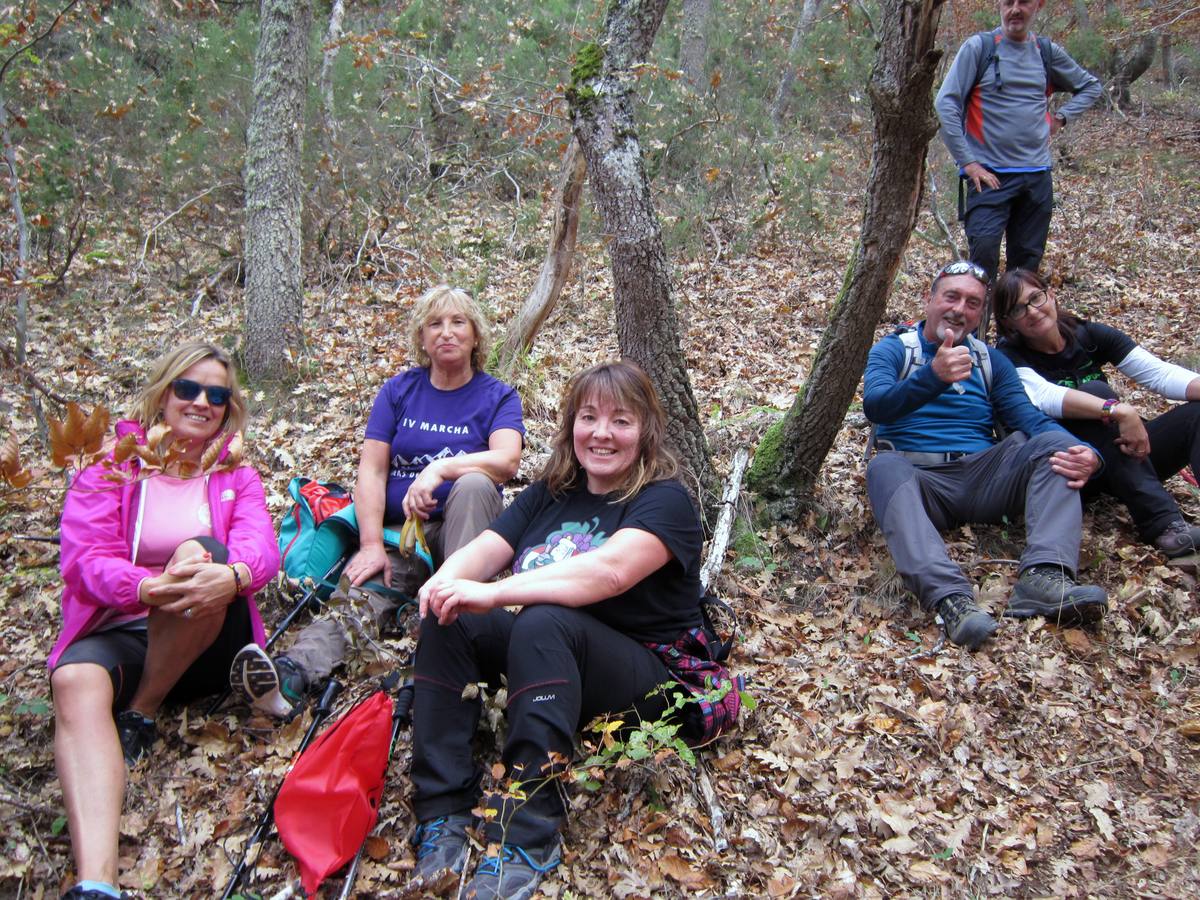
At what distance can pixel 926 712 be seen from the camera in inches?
131

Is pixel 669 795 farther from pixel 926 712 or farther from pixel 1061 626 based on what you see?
pixel 1061 626

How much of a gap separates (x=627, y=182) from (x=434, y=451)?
1717 mm

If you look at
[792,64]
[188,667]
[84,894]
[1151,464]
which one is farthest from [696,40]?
[84,894]

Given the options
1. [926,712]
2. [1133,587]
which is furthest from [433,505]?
[1133,587]

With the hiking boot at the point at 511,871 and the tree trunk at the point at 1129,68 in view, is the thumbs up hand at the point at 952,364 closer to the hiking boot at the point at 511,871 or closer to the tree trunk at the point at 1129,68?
the hiking boot at the point at 511,871

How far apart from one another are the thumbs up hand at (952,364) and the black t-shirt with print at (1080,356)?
886mm

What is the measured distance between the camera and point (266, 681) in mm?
3271

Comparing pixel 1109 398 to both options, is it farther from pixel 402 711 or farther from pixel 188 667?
pixel 188 667

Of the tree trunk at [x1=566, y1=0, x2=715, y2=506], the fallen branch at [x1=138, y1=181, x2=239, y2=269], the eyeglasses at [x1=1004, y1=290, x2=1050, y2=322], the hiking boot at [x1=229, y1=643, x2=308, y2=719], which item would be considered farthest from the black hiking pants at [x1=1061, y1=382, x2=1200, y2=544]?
the fallen branch at [x1=138, y1=181, x2=239, y2=269]

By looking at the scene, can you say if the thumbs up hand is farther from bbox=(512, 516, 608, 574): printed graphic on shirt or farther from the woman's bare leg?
the woman's bare leg

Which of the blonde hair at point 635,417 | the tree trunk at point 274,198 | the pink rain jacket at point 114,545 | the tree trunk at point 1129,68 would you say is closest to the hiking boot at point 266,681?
the pink rain jacket at point 114,545

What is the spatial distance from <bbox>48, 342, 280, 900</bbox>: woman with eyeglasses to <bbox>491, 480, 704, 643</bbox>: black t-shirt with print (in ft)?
3.65

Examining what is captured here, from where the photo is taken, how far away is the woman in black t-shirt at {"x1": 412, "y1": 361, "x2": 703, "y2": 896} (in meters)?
2.64

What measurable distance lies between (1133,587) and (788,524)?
1.69 meters
